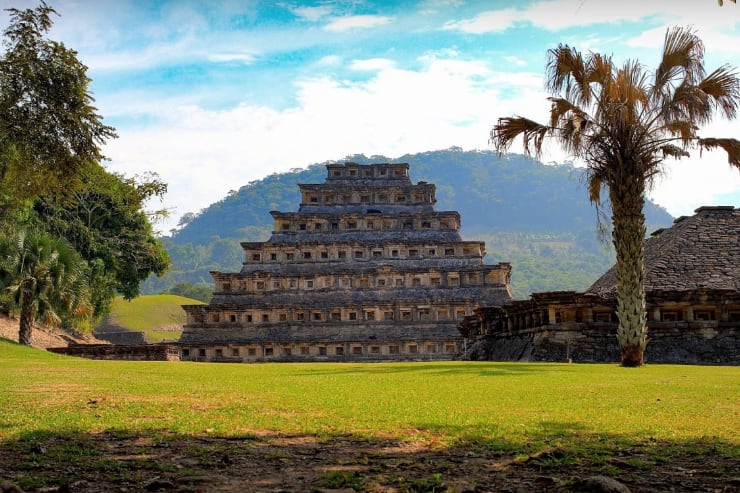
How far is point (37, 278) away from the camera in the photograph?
3206cm

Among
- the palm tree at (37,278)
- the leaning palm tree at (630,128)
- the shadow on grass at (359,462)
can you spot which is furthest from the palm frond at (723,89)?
the palm tree at (37,278)

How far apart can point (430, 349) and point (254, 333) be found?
12416 millimetres

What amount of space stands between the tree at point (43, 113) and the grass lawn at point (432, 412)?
392cm

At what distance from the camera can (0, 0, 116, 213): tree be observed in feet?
40.7

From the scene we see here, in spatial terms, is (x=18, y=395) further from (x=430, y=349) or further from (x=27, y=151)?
(x=430, y=349)

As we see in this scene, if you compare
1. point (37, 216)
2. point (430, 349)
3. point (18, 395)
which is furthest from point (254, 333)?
point (18, 395)

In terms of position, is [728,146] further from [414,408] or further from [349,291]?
[349,291]

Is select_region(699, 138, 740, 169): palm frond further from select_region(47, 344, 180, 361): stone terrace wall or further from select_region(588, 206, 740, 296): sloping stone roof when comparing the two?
select_region(47, 344, 180, 361): stone terrace wall

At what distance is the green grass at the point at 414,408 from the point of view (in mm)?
7762

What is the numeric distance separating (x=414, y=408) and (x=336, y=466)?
12.0 ft

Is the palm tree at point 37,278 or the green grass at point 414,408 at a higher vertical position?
the palm tree at point 37,278

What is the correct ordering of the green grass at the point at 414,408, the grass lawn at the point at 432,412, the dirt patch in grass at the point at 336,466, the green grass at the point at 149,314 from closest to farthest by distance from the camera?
the dirt patch in grass at the point at 336,466 → the grass lawn at the point at 432,412 → the green grass at the point at 414,408 → the green grass at the point at 149,314

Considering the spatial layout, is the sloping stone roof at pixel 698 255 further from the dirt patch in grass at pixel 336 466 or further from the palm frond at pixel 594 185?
the dirt patch in grass at pixel 336 466

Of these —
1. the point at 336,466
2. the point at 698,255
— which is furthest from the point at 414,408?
the point at 698,255
